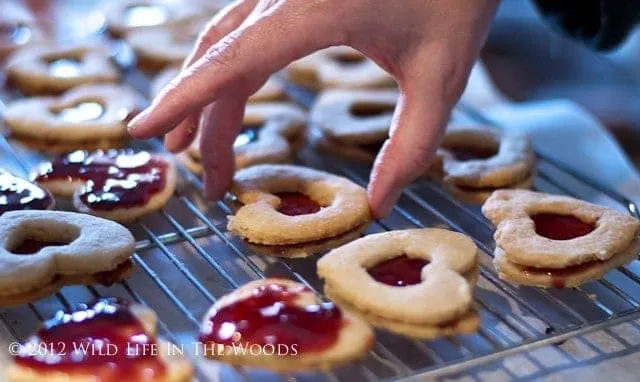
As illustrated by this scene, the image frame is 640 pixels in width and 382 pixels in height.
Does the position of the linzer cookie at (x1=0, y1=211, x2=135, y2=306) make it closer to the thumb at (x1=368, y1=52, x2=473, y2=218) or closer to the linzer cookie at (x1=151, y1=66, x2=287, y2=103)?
the thumb at (x1=368, y1=52, x2=473, y2=218)

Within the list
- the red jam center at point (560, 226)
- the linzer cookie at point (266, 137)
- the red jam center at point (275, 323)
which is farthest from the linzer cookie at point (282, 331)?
the linzer cookie at point (266, 137)

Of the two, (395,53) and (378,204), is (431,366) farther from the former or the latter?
(395,53)

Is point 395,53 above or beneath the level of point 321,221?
above

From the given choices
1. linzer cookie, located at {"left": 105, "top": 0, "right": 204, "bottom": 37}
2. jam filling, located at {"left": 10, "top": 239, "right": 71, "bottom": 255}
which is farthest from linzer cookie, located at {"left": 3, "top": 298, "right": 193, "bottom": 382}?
linzer cookie, located at {"left": 105, "top": 0, "right": 204, "bottom": 37}

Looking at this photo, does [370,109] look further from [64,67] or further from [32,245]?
[32,245]

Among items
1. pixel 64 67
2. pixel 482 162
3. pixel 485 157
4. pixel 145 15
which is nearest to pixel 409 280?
pixel 482 162

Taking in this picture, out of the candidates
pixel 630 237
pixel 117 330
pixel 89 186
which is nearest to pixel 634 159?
pixel 630 237
